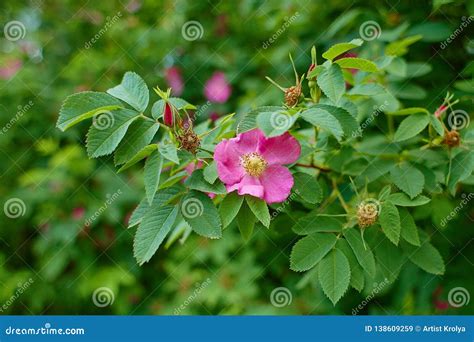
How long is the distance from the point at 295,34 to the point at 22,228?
176 cm

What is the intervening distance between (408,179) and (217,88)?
1603 millimetres

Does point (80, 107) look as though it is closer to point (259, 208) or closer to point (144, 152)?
point (144, 152)

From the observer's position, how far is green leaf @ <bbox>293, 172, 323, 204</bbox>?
1.16 m

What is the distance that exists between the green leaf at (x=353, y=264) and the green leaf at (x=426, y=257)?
0.55 ft

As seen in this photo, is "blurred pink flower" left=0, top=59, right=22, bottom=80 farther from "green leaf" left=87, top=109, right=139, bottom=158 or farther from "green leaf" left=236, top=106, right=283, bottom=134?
"green leaf" left=236, top=106, right=283, bottom=134

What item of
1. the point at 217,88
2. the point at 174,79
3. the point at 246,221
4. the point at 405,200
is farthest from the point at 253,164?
the point at 174,79

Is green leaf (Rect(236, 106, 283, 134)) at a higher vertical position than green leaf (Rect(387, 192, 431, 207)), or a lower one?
higher

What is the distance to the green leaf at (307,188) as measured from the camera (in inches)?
45.6

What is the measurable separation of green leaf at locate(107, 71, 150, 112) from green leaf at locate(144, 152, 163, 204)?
0.12 metres

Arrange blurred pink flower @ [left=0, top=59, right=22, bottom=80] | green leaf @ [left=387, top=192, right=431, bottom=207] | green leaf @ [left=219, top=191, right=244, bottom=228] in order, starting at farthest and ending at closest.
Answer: blurred pink flower @ [left=0, top=59, right=22, bottom=80]
green leaf @ [left=387, top=192, right=431, bottom=207]
green leaf @ [left=219, top=191, right=244, bottom=228]

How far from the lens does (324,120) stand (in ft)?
3.37

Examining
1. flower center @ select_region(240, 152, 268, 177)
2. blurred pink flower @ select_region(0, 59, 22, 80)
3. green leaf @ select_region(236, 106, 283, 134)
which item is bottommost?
flower center @ select_region(240, 152, 268, 177)

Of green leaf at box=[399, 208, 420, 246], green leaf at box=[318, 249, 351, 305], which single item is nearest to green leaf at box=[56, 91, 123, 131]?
green leaf at box=[318, 249, 351, 305]
